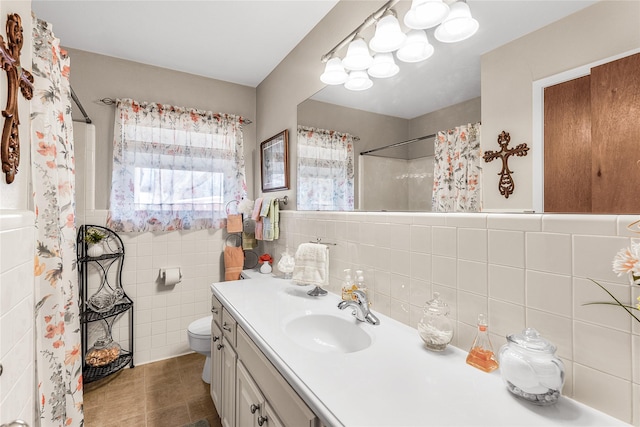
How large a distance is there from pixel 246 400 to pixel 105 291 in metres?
1.77

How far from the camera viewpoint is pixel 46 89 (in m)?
1.23

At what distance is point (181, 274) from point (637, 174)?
2.80 metres

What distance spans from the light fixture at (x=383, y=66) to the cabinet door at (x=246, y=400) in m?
1.45

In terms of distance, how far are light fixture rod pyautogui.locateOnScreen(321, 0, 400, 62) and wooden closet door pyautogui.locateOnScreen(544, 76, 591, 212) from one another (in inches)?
31.1

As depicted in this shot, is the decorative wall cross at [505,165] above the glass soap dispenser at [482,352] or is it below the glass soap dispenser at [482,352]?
above

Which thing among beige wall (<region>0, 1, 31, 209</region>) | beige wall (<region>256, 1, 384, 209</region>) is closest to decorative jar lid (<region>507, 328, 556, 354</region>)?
beige wall (<region>0, 1, 31, 209</region>)

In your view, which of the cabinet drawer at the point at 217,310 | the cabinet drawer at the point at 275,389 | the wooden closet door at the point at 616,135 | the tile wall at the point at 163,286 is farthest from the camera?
the tile wall at the point at 163,286

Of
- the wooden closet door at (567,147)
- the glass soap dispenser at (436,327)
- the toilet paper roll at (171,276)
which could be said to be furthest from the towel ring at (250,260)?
the wooden closet door at (567,147)

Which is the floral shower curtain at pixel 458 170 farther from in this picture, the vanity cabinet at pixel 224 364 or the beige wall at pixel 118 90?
the beige wall at pixel 118 90

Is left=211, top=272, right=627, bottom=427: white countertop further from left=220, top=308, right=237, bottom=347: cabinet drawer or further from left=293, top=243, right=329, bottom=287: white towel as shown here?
left=293, top=243, right=329, bottom=287: white towel

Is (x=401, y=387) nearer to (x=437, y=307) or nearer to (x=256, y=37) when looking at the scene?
(x=437, y=307)

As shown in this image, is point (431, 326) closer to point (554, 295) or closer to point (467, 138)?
point (554, 295)

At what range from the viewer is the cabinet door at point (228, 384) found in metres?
1.37

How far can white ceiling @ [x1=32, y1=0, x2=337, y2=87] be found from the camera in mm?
1755
